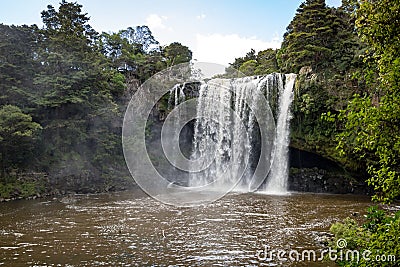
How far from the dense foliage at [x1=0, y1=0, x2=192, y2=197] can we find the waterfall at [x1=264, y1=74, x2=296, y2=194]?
1042cm

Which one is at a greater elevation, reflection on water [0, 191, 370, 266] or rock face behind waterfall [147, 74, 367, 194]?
rock face behind waterfall [147, 74, 367, 194]

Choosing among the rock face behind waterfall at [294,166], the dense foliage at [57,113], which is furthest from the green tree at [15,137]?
the rock face behind waterfall at [294,166]

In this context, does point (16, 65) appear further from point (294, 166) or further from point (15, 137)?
point (294, 166)

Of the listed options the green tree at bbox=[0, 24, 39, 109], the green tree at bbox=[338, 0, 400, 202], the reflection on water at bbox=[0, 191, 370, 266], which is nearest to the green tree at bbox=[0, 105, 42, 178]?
the green tree at bbox=[0, 24, 39, 109]

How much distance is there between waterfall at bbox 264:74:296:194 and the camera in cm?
2131

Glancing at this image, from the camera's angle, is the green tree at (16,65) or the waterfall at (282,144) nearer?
the green tree at (16,65)

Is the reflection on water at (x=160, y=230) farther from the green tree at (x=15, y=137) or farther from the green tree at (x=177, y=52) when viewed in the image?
the green tree at (x=177, y=52)

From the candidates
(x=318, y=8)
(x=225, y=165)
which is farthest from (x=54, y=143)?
(x=318, y=8)

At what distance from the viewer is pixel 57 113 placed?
23.1 metres

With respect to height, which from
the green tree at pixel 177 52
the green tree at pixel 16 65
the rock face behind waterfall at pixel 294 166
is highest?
the green tree at pixel 177 52

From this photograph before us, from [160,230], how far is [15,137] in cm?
1193

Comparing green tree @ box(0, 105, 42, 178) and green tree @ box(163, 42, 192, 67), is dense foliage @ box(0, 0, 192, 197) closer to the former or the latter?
green tree @ box(0, 105, 42, 178)

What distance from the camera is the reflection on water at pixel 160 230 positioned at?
859 cm

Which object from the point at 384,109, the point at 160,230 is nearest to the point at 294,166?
the point at 160,230
